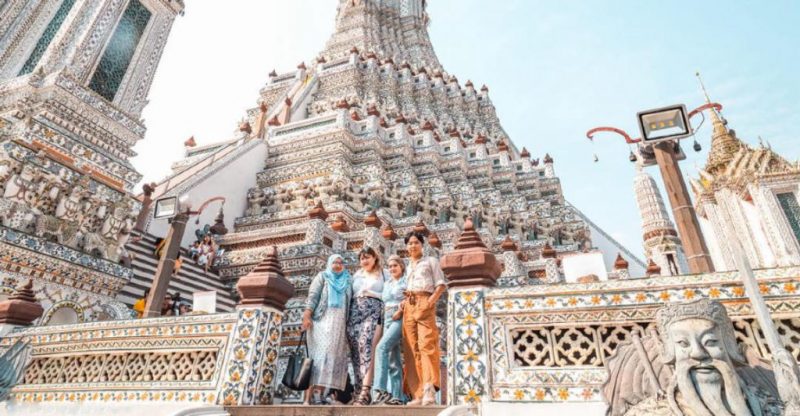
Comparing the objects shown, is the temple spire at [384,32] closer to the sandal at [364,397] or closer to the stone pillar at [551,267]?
the stone pillar at [551,267]

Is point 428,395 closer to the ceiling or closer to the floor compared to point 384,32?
closer to the floor

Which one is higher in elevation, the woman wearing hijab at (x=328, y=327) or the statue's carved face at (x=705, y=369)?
the woman wearing hijab at (x=328, y=327)

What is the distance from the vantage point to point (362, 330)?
379 centimetres

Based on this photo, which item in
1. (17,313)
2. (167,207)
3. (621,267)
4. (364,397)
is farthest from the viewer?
(621,267)

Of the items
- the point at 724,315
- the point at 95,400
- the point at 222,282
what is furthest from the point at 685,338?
the point at 222,282

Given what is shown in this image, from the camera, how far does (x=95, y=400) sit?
396 cm

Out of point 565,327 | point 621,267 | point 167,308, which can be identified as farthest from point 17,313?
point 621,267

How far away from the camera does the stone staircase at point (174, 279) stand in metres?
8.55

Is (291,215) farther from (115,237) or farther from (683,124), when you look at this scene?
(683,124)

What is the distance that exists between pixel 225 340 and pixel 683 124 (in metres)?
4.01

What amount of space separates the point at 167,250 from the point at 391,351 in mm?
3183

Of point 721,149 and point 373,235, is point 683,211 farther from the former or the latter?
point 721,149

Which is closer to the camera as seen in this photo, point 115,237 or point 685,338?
point 685,338

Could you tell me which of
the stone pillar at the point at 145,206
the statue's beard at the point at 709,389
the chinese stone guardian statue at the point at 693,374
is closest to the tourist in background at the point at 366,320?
the chinese stone guardian statue at the point at 693,374
